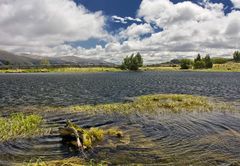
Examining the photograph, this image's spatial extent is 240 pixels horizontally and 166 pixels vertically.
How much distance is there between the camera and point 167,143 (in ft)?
80.5

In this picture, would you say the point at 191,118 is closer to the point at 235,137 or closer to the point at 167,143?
the point at 235,137

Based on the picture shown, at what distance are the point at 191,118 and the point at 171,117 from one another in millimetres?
2576

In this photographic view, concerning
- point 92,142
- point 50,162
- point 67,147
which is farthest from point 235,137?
point 50,162

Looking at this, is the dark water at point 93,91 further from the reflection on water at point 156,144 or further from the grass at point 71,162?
the grass at point 71,162

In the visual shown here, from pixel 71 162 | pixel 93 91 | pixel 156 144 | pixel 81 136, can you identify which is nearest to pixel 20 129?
pixel 81 136

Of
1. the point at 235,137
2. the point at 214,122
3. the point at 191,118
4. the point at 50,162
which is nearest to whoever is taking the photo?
the point at 50,162

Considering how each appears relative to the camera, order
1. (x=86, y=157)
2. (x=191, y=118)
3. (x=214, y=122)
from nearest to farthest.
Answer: (x=86, y=157) < (x=214, y=122) < (x=191, y=118)

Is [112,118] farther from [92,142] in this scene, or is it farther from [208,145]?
[208,145]

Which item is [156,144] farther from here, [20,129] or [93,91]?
[93,91]

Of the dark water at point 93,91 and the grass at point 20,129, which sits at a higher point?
the grass at point 20,129

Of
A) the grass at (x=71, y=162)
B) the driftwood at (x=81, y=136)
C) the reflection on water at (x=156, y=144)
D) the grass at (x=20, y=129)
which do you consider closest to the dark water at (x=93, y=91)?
the grass at (x=20, y=129)

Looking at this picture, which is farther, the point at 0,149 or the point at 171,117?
the point at 171,117

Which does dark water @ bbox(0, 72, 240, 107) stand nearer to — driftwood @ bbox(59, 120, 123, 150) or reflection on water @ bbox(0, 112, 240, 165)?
reflection on water @ bbox(0, 112, 240, 165)

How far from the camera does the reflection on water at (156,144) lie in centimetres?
2066
